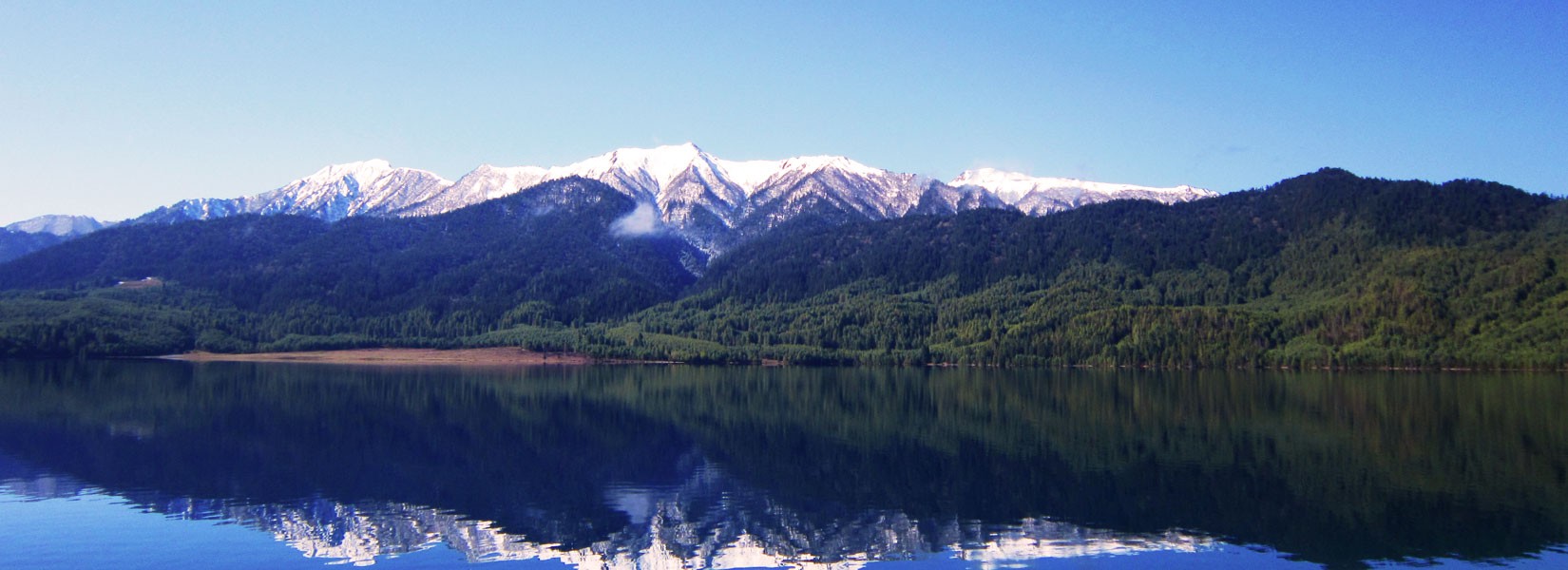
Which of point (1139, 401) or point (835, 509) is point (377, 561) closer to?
point (835, 509)

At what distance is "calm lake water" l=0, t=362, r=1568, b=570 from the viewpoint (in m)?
37.1

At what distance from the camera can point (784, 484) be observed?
51469 mm

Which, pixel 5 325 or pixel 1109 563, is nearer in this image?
pixel 1109 563

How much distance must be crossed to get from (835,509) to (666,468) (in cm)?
1410

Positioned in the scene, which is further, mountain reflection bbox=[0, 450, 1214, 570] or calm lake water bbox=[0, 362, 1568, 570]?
calm lake water bbox=[0, 362, 1568, 570]

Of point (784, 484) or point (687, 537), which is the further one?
point (784, 484)

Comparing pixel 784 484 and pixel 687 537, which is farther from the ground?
pixel 784 484

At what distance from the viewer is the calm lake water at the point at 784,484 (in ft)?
122

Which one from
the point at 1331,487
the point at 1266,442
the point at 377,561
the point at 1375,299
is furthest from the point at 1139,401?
the point at 1375,299

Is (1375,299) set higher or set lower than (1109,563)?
higher

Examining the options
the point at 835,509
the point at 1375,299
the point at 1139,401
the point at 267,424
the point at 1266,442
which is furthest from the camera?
the point at 1375,299

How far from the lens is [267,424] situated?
247 ft

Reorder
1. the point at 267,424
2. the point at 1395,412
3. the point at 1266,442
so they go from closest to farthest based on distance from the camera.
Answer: the point at 1266,442, the point at 267,424, the point at 1395,412

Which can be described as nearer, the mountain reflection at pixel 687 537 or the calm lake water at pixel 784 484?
the mountain reflection at pixel 687 537
